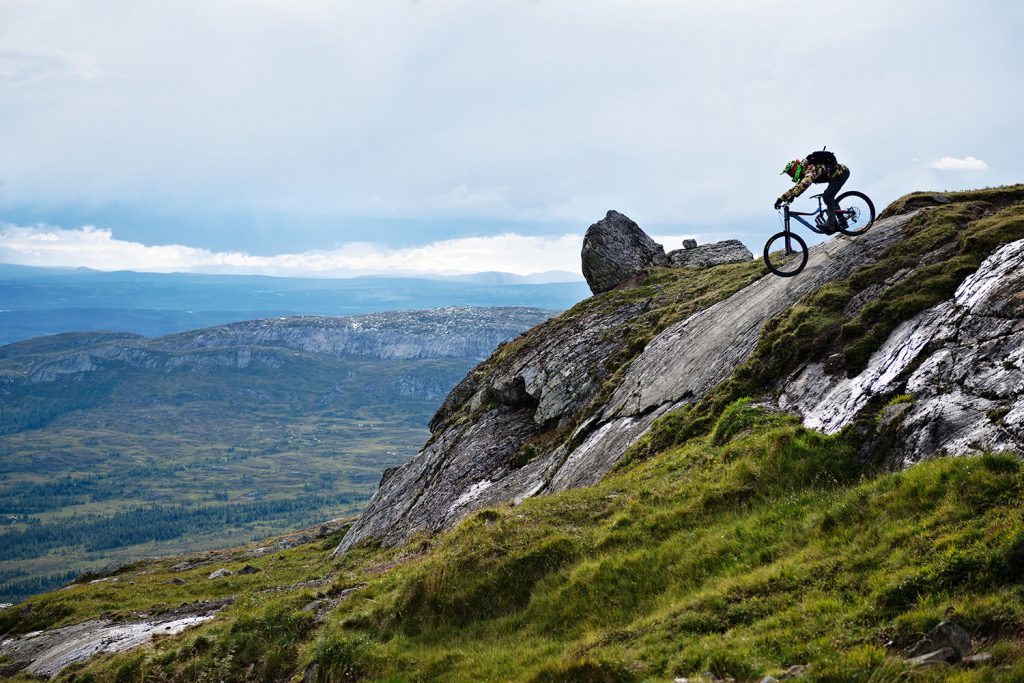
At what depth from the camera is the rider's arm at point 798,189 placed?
29339 mm

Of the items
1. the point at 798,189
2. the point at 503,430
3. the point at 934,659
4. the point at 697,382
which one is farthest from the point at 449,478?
the point at 934,659

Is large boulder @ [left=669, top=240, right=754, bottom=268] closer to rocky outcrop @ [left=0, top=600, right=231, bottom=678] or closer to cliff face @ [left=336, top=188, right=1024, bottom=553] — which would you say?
cliff face @ [left=336, top=188, right=1024, bottom=553]

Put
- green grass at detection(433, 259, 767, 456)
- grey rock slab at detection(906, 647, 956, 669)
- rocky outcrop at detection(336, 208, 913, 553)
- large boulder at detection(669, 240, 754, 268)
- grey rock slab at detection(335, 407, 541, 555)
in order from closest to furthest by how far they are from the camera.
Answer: grey rock slab at detection(906, 647, 956, 669)
rocky outcrop at detection(336, 208, 913, 553)
grey rock slab at detection(335, 407, 541, 555)
green grass at detection(433, 259, 767, 456)
large boulder at detection(669, 240, 754, 268)

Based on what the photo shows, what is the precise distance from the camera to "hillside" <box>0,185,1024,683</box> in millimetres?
12227

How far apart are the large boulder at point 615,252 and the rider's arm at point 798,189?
32413mm

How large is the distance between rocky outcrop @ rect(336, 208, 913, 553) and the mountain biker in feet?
9.97

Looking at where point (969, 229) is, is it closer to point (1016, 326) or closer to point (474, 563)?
point (1016, 326)

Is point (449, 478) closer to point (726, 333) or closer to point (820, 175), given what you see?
point (726, 333)

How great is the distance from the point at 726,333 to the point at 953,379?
15.7 m

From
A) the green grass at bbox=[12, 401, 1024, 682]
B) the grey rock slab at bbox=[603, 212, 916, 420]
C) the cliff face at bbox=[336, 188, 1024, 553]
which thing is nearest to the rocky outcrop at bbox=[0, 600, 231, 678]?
the green grass at bbox=[12, 401, 1024, 682]

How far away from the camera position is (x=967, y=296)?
20672 millimetres

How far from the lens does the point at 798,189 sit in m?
29.8

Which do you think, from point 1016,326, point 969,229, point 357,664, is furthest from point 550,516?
point 969,229

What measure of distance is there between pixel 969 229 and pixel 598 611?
22.4 meters
